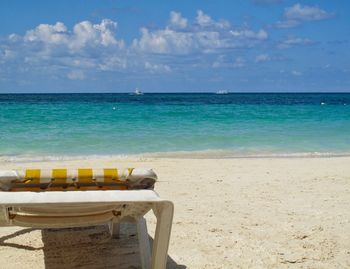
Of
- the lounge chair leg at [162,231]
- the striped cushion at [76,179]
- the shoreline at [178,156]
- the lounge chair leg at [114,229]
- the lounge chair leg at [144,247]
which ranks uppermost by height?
the striped cushion at [76,179]

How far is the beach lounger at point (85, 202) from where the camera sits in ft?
8.04

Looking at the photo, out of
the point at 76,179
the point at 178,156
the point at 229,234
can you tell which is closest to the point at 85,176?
the point at 76,179

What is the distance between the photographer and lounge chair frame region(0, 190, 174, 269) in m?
2.42

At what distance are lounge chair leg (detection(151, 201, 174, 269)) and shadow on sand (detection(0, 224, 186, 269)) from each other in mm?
757

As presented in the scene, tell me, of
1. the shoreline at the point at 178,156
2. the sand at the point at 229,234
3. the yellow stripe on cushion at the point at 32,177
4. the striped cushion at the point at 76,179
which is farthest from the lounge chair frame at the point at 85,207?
the shoreline at the point at 178,156

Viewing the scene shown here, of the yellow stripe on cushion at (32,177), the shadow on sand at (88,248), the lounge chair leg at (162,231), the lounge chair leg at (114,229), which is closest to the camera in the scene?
the lounge chair leg at (162,231)

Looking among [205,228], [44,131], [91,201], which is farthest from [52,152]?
[91,201]

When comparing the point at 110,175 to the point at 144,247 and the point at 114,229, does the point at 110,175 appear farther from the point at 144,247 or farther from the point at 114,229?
the point at 114,229

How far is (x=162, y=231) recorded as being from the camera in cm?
271

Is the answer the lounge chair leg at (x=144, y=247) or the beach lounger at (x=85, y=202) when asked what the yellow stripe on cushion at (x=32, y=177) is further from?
the lounge chair leg at (x=144, y=247)

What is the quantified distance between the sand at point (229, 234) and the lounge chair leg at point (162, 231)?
0.78m

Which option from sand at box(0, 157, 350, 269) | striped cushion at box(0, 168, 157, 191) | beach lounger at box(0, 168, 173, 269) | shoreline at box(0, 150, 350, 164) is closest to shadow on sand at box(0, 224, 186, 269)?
sand at box(0, 157, 350, 269)

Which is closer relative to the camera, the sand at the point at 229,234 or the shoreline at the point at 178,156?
the sand at the point at 229,234

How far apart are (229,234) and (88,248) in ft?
3.80
